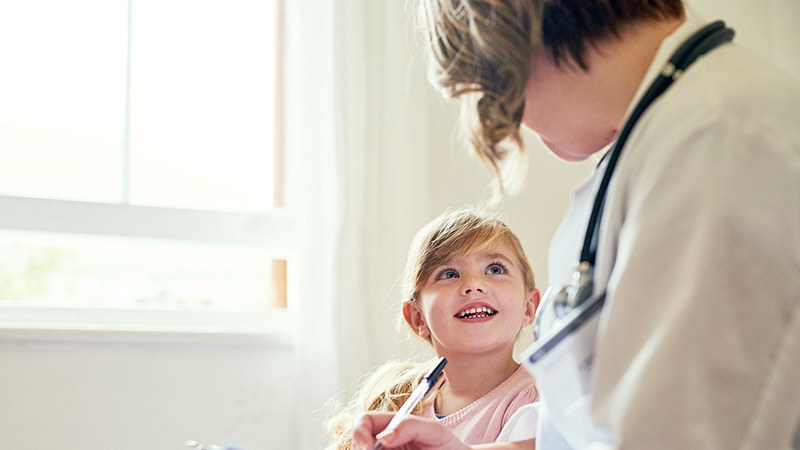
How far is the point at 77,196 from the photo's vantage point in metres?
1.95

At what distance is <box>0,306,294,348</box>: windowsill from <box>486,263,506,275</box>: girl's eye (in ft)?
2.13

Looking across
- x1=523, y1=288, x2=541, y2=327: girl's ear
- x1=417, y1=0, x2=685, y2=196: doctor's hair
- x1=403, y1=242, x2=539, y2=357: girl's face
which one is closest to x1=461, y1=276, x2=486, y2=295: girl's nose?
x1=403, y1=242, x2=539, y2=357: girl's face

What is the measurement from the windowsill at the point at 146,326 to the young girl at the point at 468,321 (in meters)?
0.41

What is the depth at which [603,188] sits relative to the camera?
0.70 meters

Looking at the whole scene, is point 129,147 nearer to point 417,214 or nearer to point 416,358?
point 417,214

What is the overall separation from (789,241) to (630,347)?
0.13 metres

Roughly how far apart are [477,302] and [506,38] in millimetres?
770

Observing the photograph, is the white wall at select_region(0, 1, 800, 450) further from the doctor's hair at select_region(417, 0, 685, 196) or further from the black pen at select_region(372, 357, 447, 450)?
the doctor's hair at select_region(417, 0, 685, 196)

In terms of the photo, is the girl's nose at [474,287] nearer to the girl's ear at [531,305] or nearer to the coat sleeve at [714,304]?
the girl's ear at [531,305]

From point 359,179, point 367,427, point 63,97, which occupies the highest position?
point 63,97

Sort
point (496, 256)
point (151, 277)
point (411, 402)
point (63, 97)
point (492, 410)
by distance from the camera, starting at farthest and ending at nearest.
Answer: point (151, 277) < point (63, 97) < point (496, 256) < point (492, 410) < point (411, 402)

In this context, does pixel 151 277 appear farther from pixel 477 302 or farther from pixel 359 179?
pixel 477 302

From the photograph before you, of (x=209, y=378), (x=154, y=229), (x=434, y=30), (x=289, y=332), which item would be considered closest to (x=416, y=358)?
(x=289, y=332)

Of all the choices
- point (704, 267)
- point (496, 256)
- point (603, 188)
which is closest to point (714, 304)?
point (704, 267)
